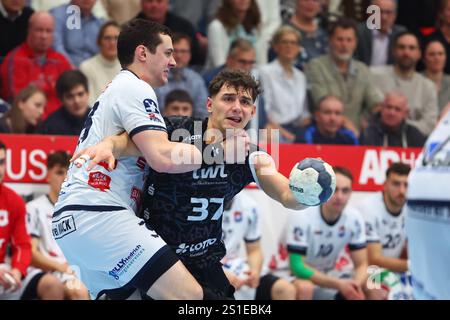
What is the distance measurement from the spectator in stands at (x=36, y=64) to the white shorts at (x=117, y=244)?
4.84 m

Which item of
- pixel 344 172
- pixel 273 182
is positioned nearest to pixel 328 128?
pixel 344 172

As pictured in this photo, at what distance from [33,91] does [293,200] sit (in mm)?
5196

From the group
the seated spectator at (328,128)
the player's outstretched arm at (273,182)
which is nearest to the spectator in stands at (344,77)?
the seated spectator at (328,128)

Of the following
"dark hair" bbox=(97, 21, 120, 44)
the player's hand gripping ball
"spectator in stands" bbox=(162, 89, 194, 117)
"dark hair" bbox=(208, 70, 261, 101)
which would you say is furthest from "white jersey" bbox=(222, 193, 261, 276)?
the player's hand gripping ball

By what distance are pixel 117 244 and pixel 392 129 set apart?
21.8ft

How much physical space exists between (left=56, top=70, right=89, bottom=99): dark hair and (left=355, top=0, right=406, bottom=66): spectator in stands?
4025 millimetres

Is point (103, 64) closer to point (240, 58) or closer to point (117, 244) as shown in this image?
point (240, 58)

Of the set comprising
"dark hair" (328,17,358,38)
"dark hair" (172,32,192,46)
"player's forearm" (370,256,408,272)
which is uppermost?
"dark hair" (328,17,358,38)

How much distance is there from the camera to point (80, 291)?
9672 millimetres

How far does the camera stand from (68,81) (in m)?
10.8

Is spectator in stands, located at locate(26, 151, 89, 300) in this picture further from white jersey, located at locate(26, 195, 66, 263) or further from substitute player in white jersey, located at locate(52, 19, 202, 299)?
substitute player in white jersey, located at locate(52, 19, 202, 299)

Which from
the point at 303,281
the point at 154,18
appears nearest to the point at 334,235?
the point at 303,281

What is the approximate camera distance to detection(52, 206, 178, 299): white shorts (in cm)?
609

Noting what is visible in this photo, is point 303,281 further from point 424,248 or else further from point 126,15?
point 424,248
